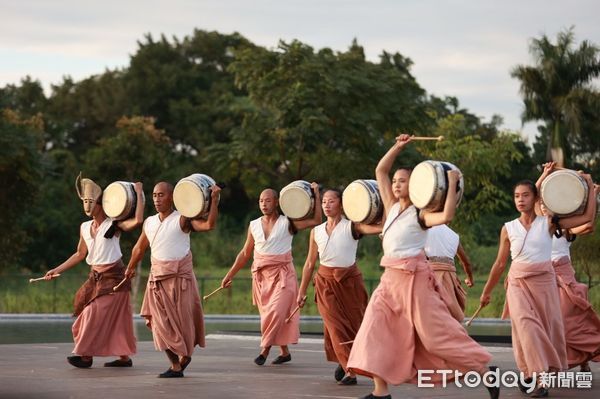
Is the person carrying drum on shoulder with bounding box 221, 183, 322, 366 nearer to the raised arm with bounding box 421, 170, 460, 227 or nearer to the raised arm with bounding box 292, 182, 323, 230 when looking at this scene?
the raised arm with bounding box 292, 182, 323, 230

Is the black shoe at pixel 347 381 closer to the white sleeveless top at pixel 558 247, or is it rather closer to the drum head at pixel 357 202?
the drum head at pixel 357 202

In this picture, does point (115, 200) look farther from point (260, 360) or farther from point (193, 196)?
point (260, 360)

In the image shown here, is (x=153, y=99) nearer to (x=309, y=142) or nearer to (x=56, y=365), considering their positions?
(x=309, y=142)

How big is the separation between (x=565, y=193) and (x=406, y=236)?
6.86 ft

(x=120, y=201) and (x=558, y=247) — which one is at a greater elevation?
(x=120, y=201)

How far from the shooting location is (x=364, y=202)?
13.8 m

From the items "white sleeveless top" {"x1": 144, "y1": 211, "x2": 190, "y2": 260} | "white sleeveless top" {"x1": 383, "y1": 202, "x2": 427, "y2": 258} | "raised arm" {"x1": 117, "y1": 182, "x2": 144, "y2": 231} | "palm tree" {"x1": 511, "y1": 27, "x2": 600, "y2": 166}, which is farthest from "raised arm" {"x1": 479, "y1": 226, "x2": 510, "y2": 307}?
"palm tree" {"x1": 511, "y1": 27, "x2": 600, "y2": 166}

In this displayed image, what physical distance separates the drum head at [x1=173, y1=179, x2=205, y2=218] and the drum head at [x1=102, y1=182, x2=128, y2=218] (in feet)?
3.11

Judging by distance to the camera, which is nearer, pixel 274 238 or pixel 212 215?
pixel 212 215

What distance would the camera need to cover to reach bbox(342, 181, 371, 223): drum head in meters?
13.8

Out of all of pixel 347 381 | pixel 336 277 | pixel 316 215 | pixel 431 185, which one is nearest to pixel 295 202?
pixel 316 215

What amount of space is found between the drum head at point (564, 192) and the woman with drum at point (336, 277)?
2072 mm

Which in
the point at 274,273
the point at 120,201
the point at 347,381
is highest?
the point at 120,201

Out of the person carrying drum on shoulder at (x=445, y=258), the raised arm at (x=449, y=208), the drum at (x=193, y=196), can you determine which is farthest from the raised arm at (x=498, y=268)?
the drum at (x=193, y=196)
